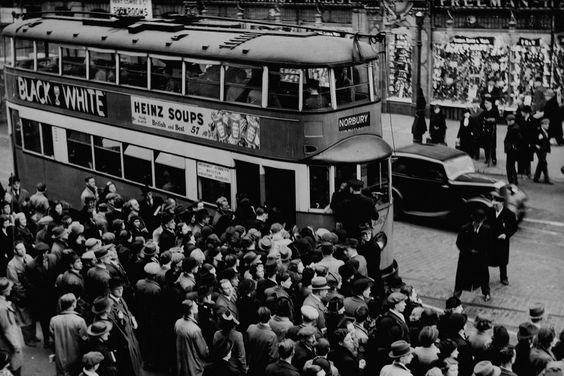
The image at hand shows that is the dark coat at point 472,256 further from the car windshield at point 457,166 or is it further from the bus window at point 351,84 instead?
the car windshield at point 457,166

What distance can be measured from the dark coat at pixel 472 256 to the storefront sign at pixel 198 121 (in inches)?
152

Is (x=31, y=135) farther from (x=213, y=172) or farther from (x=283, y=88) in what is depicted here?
(x=283, y=88)

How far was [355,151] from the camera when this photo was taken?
15016 millimetres

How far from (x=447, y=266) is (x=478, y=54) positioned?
1367cm

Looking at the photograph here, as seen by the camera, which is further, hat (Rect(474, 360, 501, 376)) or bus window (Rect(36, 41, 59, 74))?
bus window (Rect(36, 41, 59, 74))

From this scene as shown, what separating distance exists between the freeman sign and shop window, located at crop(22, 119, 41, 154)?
899cm

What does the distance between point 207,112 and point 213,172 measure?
3.63 ft

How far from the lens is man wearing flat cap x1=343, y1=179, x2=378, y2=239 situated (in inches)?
563

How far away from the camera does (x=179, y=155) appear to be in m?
17.2

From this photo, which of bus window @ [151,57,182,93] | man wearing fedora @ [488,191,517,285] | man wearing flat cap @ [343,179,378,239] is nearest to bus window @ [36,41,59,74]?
bus window @ [151,57,182,93]

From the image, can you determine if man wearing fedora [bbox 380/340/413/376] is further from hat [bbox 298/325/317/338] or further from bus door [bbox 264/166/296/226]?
bus door [bbox 264/166/296/226]

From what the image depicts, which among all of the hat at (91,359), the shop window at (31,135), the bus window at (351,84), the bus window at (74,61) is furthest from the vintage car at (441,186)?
the hat at (91,359)

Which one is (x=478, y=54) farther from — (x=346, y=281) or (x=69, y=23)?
(x=346, y=281)

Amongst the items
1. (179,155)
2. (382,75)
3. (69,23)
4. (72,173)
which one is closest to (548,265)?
(179,155)
